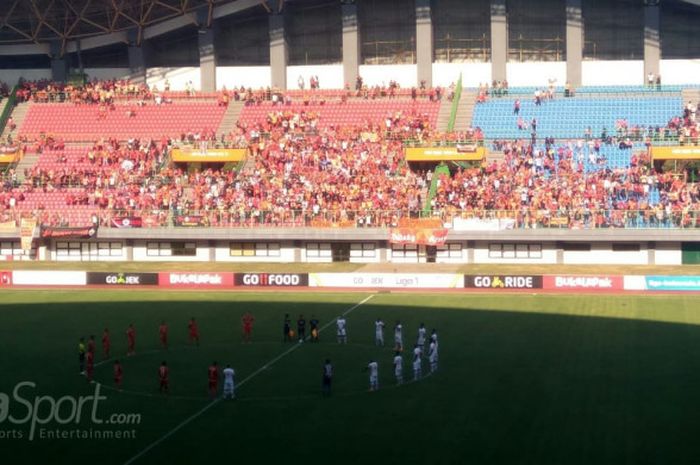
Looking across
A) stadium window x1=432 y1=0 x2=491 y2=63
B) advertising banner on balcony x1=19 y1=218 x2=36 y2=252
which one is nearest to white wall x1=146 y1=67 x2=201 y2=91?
stadium window x1=432 y1=0 x2=491 y2=63

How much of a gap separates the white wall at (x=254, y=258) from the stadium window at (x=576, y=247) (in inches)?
627

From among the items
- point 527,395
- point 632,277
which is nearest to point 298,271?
point 632,277

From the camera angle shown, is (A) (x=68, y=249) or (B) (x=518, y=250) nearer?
(B) (x=518, y=250)

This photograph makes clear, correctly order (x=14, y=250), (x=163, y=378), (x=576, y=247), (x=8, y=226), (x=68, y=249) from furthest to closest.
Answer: (x=14, y=250) → (x=68, y=249) → (x=8, y=226) → (x=576, y=247) → (x=163, y=378)

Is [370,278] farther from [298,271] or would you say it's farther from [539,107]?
[539,107]

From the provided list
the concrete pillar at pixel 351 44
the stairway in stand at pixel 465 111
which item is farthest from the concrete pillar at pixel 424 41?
the concrete pillar at pixel 351 44

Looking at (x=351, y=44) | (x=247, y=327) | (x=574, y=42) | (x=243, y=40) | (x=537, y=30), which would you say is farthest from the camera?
(x=243, y=40)

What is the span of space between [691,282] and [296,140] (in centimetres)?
2998

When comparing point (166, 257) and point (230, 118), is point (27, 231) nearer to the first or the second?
point (166, 257)

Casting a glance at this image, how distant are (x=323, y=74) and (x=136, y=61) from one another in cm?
1387

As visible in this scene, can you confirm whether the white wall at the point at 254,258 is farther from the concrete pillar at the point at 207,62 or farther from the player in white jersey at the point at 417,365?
the player in white jersey at the point at 417,365

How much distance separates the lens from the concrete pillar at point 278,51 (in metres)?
86.1

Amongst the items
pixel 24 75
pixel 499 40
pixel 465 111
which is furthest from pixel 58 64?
pixel 499 40

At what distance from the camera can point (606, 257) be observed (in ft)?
226
